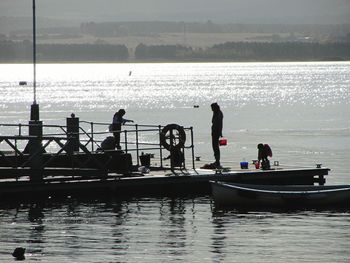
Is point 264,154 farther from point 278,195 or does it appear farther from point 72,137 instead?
point 72,137

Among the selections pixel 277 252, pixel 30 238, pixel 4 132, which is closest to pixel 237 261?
pixel 277 252

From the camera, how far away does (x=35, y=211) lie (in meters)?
34.1

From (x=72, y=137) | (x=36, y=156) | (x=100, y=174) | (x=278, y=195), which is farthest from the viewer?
(x=72, y=137)

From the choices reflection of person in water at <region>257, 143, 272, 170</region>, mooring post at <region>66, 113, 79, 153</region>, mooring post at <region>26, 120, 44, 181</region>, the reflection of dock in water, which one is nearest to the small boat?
the reflection of dock in water

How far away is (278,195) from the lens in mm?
34375

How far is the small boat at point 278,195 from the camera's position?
34344mm

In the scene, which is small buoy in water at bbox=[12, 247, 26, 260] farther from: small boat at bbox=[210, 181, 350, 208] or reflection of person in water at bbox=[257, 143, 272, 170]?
reflection of person in water at bbox=[257, 143, 272, 170]

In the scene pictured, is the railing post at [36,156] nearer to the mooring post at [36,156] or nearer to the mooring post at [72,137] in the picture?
the mooring post at [36,156]

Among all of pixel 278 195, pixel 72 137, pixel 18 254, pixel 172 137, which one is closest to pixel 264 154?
pixel 172 137

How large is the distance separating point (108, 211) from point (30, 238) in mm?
4434

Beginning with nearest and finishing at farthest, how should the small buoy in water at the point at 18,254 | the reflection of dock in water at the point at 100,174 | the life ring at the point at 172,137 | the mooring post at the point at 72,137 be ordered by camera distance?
1. the small buoy in water at the point at 18,254
2. the reflection of dock in water at the point at 100,174
3. the mooring post at the point at 72,137
4. the life ring at the point at 172,137

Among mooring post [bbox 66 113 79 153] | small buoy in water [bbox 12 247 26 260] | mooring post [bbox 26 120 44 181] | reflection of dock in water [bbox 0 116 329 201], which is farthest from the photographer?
mooring post [bbox 66 113 79 153]

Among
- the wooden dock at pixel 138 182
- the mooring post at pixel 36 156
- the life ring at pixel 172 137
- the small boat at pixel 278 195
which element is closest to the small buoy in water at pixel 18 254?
the wooden dock at pixel 138 182

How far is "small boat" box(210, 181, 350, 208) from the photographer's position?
34344 millimetres
